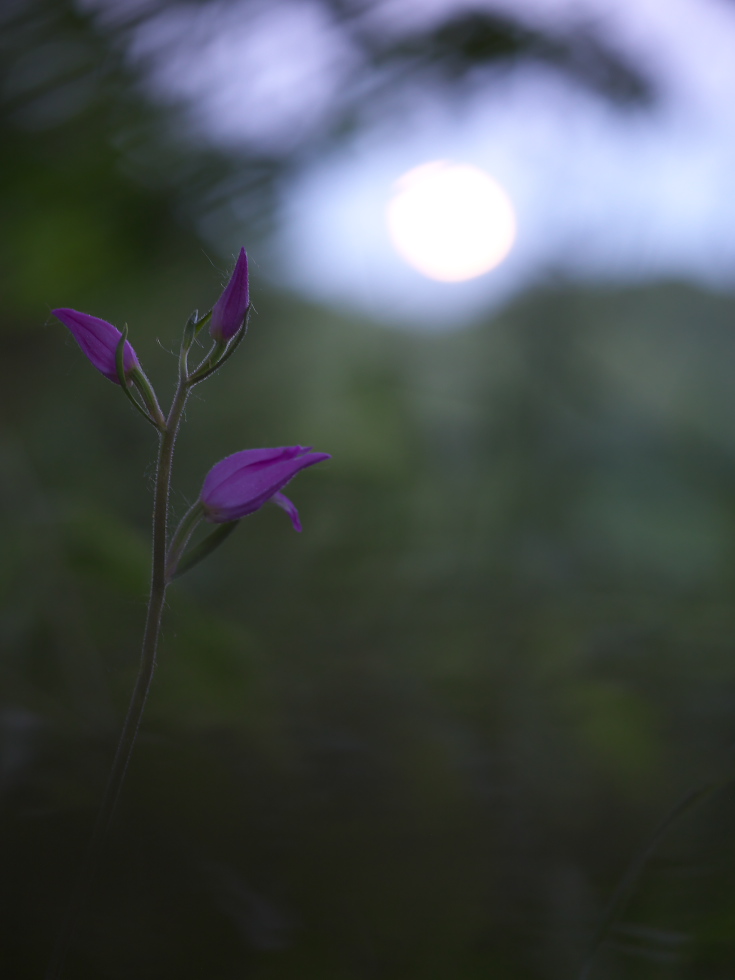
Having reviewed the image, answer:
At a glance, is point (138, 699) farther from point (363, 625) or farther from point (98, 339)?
point (363, 625)

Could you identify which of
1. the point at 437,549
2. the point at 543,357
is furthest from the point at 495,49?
the point at 437,549

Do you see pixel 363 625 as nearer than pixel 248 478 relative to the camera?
No

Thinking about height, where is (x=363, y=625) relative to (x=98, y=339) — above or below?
below

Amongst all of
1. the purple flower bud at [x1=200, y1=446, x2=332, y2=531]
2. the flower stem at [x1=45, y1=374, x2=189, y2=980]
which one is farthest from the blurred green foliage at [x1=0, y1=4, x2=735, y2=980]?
the purple flower bud at [x1=200, y1=446, x2=332, y2=531]

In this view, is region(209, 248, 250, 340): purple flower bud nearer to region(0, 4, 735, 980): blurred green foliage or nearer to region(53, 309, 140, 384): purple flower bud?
region(53, 309, 140, 384): purple flower bud

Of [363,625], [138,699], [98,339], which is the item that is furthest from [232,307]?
[363,625]

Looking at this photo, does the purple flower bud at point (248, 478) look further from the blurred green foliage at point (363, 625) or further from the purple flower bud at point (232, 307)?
the blurred green foliage at point (363, 625)
